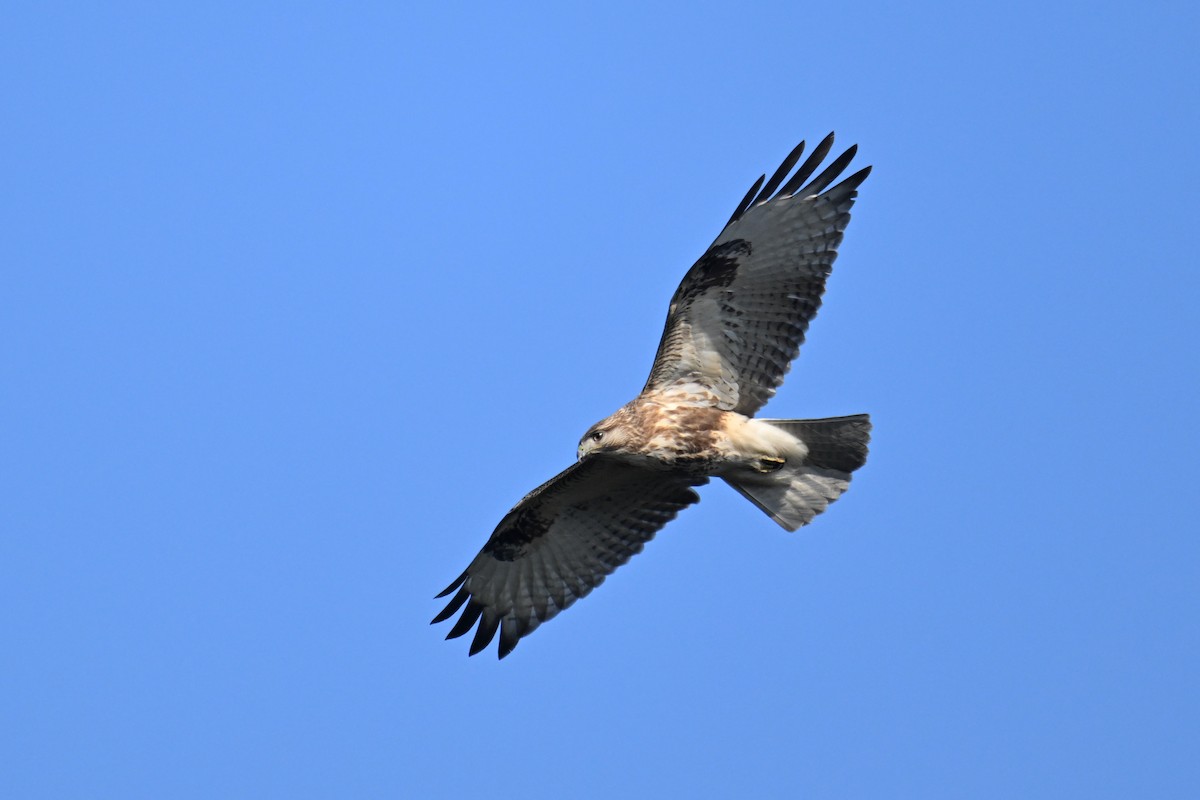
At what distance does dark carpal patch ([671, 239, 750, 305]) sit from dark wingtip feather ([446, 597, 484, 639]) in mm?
2781

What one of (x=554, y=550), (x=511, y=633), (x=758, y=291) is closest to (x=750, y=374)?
(x=758, y=291)

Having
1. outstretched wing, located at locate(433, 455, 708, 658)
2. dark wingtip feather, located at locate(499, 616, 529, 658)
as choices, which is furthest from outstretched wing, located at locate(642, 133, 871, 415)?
dark wingtip feather, located at locate(499, 616, 529, 658)

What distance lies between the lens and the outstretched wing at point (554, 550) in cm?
1159

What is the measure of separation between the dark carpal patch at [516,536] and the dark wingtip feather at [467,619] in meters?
0.38

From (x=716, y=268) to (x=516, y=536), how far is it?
8.03 ft

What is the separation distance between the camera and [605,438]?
1064cm

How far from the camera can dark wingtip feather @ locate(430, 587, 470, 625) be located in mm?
11812

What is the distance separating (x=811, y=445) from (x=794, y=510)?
47 centimetres

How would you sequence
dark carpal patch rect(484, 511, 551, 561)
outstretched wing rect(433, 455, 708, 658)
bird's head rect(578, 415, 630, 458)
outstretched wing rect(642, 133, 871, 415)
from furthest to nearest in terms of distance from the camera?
dark carpal patch rect(484, 511, 551, 561)
outstretched wing rect(433, 455, 708, 658)
outstretched wing rect(642, 133, 871, 415)
bird's head rect(578, 415, 630, 458)

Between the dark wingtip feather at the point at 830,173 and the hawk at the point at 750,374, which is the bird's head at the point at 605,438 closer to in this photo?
the hawk at the point at 750,374

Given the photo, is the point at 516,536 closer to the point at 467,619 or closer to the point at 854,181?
the point at 467,619

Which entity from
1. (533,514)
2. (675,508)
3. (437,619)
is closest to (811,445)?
(675,508)

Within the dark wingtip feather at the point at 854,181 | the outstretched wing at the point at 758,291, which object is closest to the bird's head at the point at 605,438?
the outstretched wing at the point at 758,291

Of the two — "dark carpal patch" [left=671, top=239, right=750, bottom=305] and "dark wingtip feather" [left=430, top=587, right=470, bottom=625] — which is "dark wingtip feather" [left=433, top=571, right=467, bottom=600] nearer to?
"dark wingtip feather" [left=430, top=587, right=470, bottom=625]
